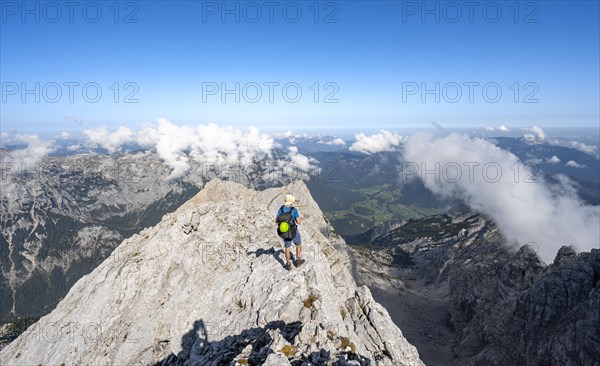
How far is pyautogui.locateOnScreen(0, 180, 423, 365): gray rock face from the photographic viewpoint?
81.4ft

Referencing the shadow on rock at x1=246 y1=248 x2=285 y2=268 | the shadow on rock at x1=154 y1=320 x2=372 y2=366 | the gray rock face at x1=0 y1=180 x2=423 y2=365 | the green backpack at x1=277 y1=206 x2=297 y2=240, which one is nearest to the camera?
the shadow on rock at x1=154 y1=320 x2=372 y2=366

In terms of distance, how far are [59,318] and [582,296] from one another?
109485 millimetres

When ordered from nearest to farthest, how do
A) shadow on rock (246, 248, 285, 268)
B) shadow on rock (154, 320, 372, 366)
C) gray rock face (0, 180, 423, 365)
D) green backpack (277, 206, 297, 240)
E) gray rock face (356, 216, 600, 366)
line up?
shadow on rock (154, 320, 372, 366) → gray rock face (0, 180, 423, 365) → green backpack (277, 206, 297, 240) → shadow on rock (246, 248, 285, 268) → gray rock face (356, 216, 600, 366)

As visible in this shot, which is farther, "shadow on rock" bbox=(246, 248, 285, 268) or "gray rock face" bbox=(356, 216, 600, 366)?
"gray rock face" bbox=(356, 216, 600, 366)

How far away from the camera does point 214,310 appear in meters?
37.6

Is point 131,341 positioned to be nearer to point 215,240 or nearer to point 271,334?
point 215,240

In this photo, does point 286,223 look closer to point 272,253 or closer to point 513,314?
point 272,253

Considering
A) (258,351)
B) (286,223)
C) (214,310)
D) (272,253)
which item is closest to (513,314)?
(272,253)

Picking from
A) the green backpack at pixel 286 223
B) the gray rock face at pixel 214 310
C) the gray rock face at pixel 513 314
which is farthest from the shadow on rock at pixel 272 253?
the gray rock face at pixel 513 314

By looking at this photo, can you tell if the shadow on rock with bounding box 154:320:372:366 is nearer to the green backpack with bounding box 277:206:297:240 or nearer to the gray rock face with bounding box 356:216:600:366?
the green backpack with bounding box 277:206:297:240

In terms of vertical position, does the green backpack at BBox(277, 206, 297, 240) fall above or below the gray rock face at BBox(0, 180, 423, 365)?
above

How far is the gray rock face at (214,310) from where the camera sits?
24.8 m

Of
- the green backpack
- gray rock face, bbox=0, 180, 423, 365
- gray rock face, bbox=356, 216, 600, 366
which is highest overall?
the green backpack

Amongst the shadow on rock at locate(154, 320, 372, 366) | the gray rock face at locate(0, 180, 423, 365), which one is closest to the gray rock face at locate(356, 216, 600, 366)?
the gray rock face at locate(0, 180, 423, 365)
